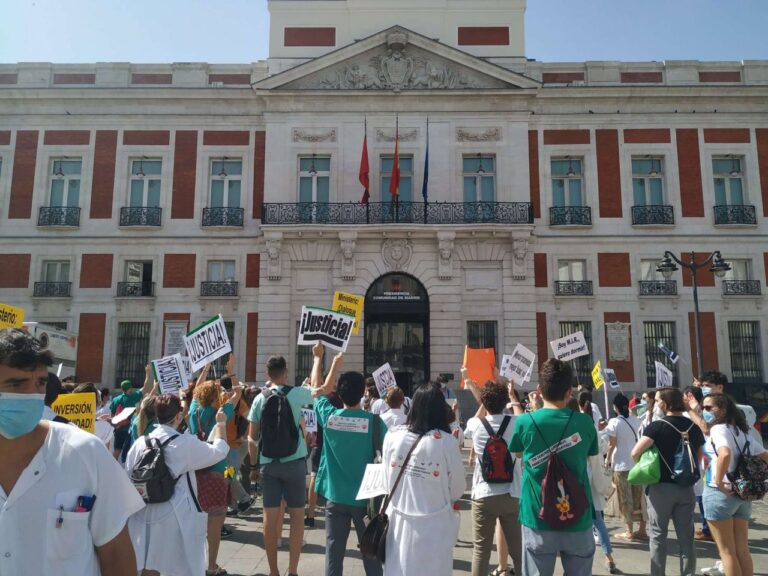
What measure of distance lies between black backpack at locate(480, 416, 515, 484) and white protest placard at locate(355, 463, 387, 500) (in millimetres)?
1335

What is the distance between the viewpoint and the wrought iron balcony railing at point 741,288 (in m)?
22.6

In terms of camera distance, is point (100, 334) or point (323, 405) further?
point (100, 334)

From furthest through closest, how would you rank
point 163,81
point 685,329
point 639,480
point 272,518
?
point 163,81 → point 685,329 → point 272,518 → point 639,480

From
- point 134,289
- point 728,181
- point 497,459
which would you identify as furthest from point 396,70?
point 497,459

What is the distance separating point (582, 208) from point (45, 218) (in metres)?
21.5

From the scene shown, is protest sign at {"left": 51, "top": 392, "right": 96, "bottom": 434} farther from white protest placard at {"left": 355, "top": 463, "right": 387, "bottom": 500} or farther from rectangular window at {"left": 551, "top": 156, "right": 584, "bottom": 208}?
rectangular window at {"left": 551, "top": 156, "right": 584, "bottom": 208}

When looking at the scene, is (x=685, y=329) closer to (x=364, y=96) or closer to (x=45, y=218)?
(x=364, y=96)

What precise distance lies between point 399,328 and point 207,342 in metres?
14.4

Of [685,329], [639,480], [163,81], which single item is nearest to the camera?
[639,480]

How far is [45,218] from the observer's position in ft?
76.8

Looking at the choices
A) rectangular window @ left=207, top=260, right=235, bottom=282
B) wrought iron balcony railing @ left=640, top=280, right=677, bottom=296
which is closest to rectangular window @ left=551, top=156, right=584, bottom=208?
wrought iron balcony railing @ left=640, top=280, right=677, bottom=296

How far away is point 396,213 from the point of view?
2278 cm

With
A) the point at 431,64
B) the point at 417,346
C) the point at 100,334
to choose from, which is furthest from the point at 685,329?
the point at 100,334

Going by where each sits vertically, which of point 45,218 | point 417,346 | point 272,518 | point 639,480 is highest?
point 45,218
